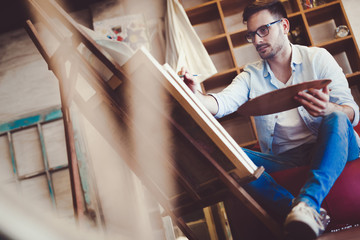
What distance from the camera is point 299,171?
126 cm

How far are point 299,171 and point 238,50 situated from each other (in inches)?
91.4

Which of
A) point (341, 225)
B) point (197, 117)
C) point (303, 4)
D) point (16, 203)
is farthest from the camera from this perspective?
point (303, 4)

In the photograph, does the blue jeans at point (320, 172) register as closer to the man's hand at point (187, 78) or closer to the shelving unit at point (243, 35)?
the man's hand at point (187, 78)

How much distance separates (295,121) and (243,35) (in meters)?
1.86

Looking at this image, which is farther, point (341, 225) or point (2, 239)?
point (341, 225)

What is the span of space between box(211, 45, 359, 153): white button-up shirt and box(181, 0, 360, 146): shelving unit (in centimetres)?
111

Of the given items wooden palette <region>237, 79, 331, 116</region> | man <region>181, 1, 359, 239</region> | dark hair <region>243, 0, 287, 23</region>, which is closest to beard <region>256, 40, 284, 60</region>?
man <region>181, 1, 359, 239</region>

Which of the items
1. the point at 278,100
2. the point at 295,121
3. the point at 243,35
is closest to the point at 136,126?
the point at 278,100

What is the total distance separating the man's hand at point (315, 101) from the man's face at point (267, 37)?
2.41ft

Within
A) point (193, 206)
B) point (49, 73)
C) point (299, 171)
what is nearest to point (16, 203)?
point (193, 206)

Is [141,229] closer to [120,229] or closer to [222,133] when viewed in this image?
[120,229]

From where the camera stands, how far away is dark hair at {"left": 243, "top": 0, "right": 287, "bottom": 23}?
5.95 ft

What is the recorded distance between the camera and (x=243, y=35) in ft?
10.3

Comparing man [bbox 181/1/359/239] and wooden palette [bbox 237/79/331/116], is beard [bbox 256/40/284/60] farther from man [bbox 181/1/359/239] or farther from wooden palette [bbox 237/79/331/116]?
wooden palette [bbox 237/79/331/116]
